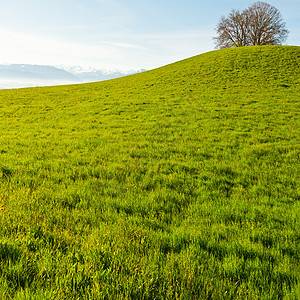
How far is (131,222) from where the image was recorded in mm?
4371

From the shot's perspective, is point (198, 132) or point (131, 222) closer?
point (131, 222)

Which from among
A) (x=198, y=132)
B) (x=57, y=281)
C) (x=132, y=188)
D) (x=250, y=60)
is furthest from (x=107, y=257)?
(x=250, y=60)

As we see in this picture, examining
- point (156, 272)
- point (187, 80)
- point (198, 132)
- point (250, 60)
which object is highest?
point (250, 60)

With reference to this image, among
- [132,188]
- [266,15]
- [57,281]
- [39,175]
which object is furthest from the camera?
[266,15]

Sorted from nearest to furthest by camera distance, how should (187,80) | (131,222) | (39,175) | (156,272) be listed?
(156,272), (131,222), (39,175), (187,80)

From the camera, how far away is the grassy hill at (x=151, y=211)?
282cm

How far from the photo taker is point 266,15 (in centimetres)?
5906

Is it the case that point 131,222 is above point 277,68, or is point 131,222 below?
below

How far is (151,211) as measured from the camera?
493 centimetres

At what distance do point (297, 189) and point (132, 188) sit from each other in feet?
16.1

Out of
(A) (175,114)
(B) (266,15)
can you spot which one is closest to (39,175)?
(A) (175,114)

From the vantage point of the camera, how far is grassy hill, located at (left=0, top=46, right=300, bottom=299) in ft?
9.24

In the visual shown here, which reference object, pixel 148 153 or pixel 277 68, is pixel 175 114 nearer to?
pixel 148 153

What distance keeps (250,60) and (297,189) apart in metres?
36.9
